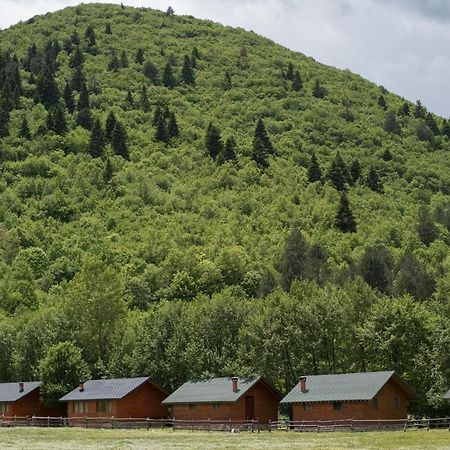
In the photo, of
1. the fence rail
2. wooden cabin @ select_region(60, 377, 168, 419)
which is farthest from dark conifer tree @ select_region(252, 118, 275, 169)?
the fence rail

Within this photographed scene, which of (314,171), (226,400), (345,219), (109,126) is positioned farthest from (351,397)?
(109,126)

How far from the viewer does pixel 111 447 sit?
168ft

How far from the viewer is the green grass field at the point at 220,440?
5244cm

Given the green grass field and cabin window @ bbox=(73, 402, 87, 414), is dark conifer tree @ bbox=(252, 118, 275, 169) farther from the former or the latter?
the green grass field

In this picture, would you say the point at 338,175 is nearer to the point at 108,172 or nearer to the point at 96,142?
the point at 108,172

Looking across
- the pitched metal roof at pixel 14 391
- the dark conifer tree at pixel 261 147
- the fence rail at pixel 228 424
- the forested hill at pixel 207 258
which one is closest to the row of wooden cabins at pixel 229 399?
the pitched metal roof at pixel 14 391

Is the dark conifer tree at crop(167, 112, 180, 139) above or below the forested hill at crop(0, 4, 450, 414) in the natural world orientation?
above

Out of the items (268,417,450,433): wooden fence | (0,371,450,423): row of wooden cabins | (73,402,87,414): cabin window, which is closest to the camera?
(268,417,450,433): wooden fence

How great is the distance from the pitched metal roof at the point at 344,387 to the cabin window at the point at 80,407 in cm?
2094

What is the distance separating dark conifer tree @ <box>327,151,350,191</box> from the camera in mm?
176500

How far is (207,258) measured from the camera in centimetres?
14475

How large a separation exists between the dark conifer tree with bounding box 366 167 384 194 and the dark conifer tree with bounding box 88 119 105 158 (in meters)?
55.4

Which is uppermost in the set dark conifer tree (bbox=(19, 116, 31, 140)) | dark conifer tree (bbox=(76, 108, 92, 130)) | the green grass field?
dark conifer tree (bbox=(76, 108, 92, 130))

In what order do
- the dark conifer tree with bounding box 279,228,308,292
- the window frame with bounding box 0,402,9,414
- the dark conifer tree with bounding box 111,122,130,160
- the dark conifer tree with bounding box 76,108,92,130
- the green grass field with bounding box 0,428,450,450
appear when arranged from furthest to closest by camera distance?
the dark conifer tree with bounding box 76,108,92,130, the dark conifer tree with bounding box 111,122,130,160, the dark conifer tree with bounding box 279,228,308,292, the window frame with bounding box 0,402,9,414, the green grass field with bounding box 0,428,450,450
